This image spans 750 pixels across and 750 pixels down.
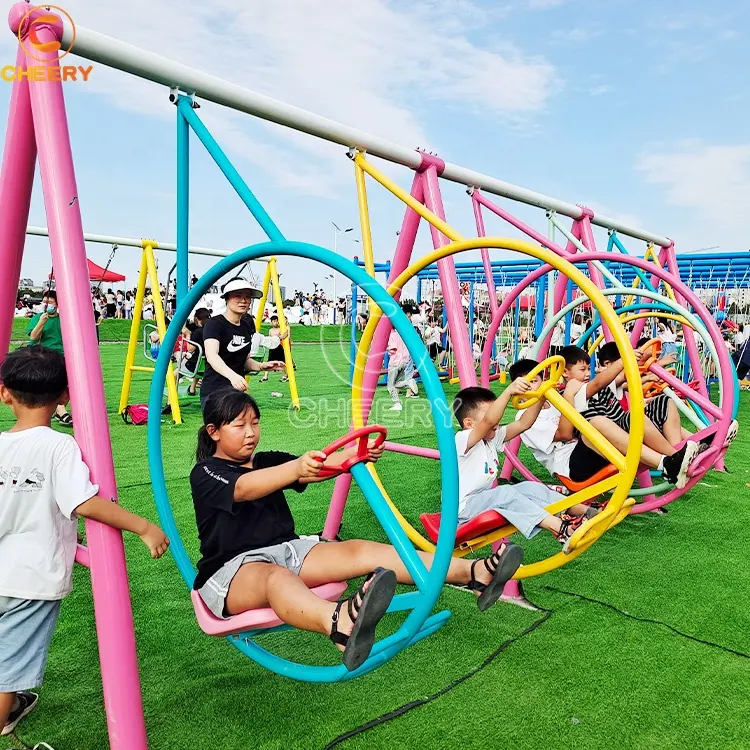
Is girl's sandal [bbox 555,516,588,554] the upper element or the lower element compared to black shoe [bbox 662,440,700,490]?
lower

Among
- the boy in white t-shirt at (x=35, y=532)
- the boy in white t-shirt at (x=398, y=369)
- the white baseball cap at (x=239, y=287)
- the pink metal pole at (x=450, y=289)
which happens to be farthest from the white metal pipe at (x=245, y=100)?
the boy in white t-shirt at (x=398, y=369)

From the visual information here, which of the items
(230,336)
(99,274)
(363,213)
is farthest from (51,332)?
(99,274)

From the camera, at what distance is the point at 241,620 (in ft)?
6.73

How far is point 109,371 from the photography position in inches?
511

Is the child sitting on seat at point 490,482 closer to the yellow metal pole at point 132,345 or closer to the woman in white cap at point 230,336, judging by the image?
the woman in white cap at point 230,336

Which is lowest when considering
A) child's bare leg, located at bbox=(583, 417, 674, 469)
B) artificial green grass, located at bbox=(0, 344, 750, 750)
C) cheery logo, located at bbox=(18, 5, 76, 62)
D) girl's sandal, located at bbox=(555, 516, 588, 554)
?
artificial green grass, located at bbox=(0, 344, 750, 750)

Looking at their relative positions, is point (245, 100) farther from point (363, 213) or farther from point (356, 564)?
point (356, 564)

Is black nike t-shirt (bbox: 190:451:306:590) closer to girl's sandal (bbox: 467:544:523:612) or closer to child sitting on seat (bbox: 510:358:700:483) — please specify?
girl's sandal (bbox: 467:544:523:612)

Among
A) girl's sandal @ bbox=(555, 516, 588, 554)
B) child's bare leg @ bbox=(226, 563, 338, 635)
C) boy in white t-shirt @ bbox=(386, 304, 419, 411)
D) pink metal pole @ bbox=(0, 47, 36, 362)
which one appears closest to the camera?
child's bare leg @ bbox=(226, 563, 338, 635)

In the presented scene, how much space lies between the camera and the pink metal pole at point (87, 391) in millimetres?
1945

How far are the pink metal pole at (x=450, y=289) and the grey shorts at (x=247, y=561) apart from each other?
1.25 m

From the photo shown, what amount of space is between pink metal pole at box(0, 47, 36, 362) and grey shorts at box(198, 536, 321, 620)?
116cm

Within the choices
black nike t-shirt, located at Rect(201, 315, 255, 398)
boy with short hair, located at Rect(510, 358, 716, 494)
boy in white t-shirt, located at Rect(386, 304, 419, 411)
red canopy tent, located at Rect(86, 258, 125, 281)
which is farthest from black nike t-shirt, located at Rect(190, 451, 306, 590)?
red canopy tent, located at Rect(86, 258, 125, 281)

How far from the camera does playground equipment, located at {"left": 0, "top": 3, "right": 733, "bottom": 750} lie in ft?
6.33
